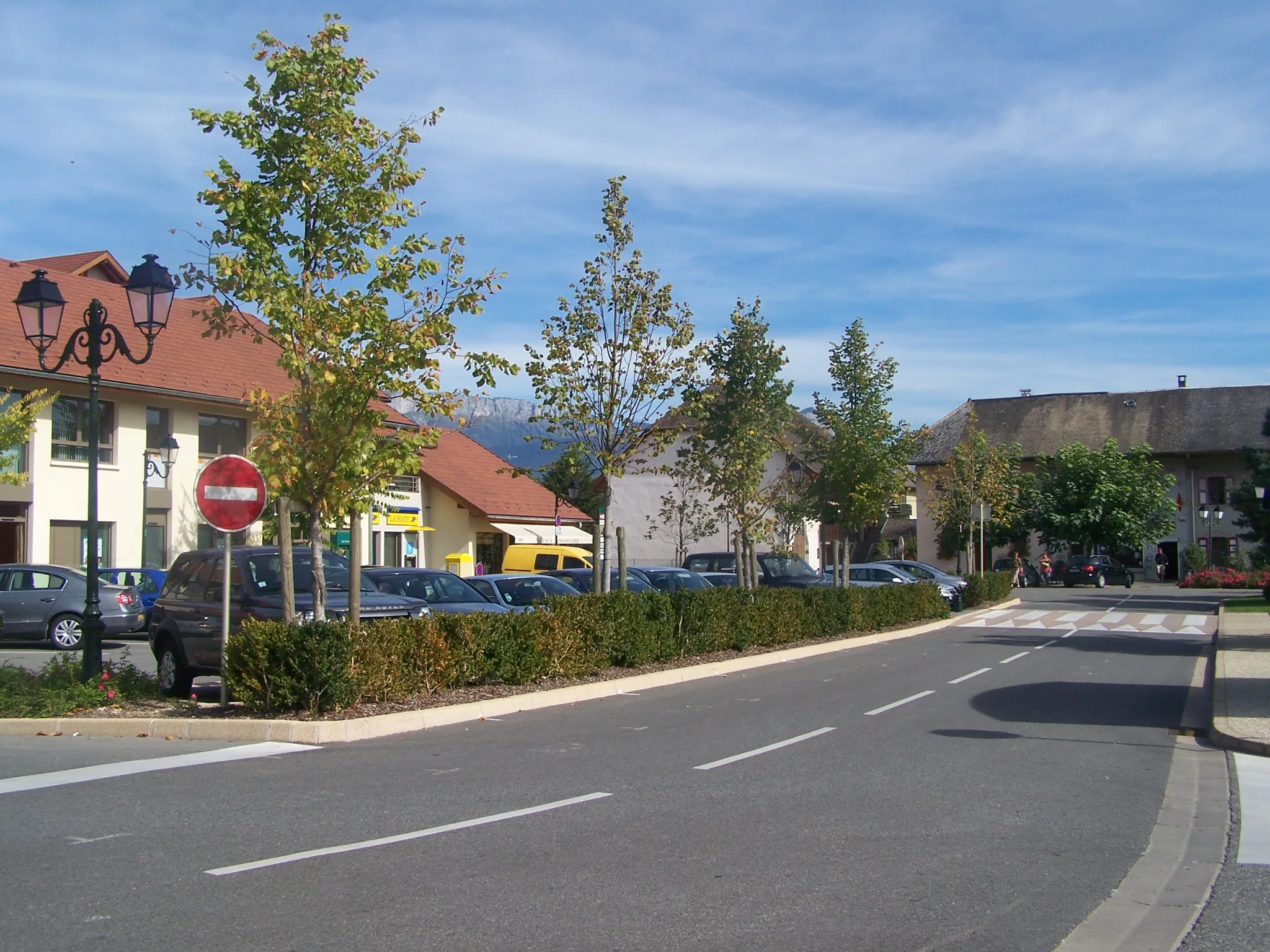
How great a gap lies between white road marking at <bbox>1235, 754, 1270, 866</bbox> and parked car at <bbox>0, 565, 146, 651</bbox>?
61.9ft

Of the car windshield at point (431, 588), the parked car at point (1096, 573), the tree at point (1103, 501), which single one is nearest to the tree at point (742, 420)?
the car windshield at point (431, 588)

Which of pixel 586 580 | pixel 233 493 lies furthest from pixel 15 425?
pixel 233 493

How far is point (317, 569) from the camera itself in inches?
508

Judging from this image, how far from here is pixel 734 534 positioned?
960 inches

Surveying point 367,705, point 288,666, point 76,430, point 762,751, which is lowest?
point 762,751

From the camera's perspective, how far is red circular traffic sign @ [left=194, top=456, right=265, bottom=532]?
37.6 feet

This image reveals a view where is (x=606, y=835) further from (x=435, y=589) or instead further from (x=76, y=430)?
(x=76, y=430)

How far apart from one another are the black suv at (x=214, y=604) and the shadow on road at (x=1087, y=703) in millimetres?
7222

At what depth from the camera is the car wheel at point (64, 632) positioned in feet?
70.1

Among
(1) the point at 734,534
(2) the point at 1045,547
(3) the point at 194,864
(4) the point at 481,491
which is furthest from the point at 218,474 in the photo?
(2) the point at 1045,547

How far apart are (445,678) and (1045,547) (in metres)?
61.8

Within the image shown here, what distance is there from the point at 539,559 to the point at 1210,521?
1772 inches

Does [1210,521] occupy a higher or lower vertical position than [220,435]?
lower

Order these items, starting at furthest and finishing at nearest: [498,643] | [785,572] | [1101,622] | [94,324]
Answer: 1. [785,572]
2. [1101,622]
3. [498,643]
4. [94,324]
